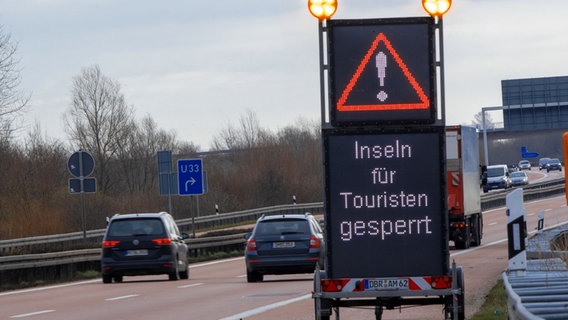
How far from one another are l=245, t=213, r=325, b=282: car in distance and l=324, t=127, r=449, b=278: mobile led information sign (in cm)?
1425

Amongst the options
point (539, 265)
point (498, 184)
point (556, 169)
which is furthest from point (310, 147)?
point (539, 265)

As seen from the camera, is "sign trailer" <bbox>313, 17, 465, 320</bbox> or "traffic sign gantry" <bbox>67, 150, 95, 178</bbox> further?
"traffic sign gantry" <bbox>67, 150, 95, 178</bbox>

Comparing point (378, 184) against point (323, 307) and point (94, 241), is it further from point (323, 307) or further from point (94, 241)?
point (94, 241)

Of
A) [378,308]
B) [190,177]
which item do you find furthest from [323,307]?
[190,177]

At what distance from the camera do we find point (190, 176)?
41.3 metres

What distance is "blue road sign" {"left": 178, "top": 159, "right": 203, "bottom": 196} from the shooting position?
41.2 m

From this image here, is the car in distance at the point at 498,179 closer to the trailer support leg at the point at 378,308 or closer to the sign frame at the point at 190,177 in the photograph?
the sign frame at the point at 190,177

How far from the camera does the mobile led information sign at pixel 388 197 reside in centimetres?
1253

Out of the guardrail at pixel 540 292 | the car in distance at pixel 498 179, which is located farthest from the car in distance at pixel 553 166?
the guardrail at pixel 540 292

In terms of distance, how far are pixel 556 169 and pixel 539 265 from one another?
134 meters

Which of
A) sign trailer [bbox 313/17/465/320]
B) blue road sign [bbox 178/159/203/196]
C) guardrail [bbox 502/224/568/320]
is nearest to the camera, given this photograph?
guardrail [bbox 502/224/568/320]

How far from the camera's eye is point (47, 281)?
3080cm

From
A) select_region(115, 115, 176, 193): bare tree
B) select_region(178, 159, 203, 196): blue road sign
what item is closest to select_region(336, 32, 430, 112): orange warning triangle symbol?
select_region(178, 159, 203, 196): blue road sign

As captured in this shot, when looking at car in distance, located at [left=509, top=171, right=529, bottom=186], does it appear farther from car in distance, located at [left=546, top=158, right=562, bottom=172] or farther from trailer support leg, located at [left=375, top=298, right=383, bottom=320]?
trailer support leg, located at [left=375, top=298, right=383, bottom=320]
